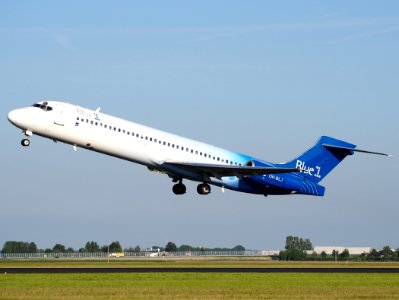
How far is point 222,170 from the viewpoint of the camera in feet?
215

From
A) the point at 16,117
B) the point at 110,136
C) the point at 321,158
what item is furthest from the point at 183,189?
the point at 16,117

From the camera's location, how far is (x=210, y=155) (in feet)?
220

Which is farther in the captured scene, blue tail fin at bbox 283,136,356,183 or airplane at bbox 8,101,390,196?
blue tail fin at bbox 283,136,356,183

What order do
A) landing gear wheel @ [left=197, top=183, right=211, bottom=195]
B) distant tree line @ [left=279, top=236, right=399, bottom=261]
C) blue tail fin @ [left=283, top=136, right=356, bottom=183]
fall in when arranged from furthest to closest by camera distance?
distant tree line @ [left=279, top=236, right=399, bottom=261] < blue tail fin @ [left=283, top=136, right=356, bottom=183] < landing gear wheel @ [left=197, top=183, right=211, bottom=195]

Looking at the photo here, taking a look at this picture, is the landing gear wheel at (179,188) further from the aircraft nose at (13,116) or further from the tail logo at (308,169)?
the aircraft nose at (13,116)

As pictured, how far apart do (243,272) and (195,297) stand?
1713cm

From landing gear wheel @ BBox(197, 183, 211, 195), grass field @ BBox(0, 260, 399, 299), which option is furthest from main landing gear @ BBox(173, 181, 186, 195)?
grass field @ BBox(0, 260, 399, 299)

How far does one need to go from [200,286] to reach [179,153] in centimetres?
2024

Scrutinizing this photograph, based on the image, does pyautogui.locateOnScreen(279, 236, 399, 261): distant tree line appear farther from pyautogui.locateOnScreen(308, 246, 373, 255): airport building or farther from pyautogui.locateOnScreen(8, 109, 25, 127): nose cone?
pyautogui.locateOnScreen(8, 109, 25, 127): nose cone

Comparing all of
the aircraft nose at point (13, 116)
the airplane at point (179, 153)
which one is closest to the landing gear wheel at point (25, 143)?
the airplane at point (179, 153)

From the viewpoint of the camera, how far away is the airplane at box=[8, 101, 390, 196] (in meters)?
61.3

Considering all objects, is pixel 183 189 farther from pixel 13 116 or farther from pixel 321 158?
pixel 13 116

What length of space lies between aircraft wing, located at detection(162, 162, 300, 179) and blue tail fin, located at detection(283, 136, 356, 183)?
611 centimetres

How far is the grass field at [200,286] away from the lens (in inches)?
1641
